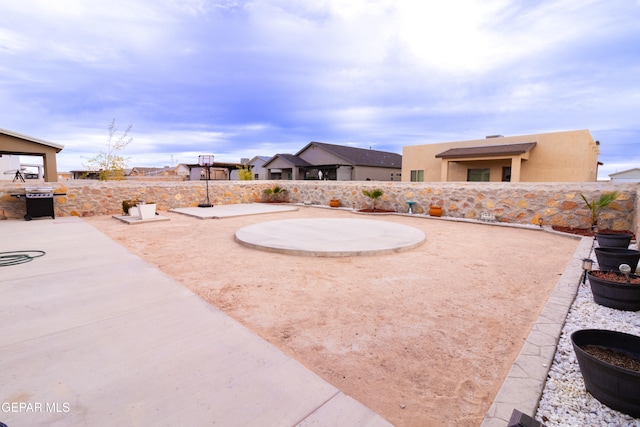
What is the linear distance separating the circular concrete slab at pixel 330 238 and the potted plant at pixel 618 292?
289cm

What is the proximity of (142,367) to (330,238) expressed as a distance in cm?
475

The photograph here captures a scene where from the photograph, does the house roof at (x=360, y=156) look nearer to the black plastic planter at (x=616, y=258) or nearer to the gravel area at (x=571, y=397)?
the black plastic planter at (x=616, y=258)

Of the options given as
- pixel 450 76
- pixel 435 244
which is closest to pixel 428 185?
pixel 435 244

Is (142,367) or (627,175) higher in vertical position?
(627,175)

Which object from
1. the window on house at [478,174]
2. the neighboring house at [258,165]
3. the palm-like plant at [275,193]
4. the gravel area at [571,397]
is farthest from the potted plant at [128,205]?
the neighboring house at [258,165]

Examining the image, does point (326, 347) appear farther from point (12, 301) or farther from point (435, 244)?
point (435, 244)

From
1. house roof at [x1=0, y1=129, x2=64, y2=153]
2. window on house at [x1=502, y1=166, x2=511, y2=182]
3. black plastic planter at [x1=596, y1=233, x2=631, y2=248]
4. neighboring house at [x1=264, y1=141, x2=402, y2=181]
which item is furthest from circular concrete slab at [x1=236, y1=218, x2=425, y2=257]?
neighboring house at [x1=264, y1=141, x2=402, y2=181]

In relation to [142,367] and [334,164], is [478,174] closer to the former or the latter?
[334,164]

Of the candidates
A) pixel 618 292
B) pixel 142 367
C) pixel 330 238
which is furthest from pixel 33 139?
pixel 618 292

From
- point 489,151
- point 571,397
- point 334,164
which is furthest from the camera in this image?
point 334,164

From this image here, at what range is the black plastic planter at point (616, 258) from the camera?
12.3 ft

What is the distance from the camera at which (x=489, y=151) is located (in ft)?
59.2

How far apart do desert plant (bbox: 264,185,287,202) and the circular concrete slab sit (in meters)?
7.57

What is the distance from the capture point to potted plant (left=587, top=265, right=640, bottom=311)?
300 centimetres
